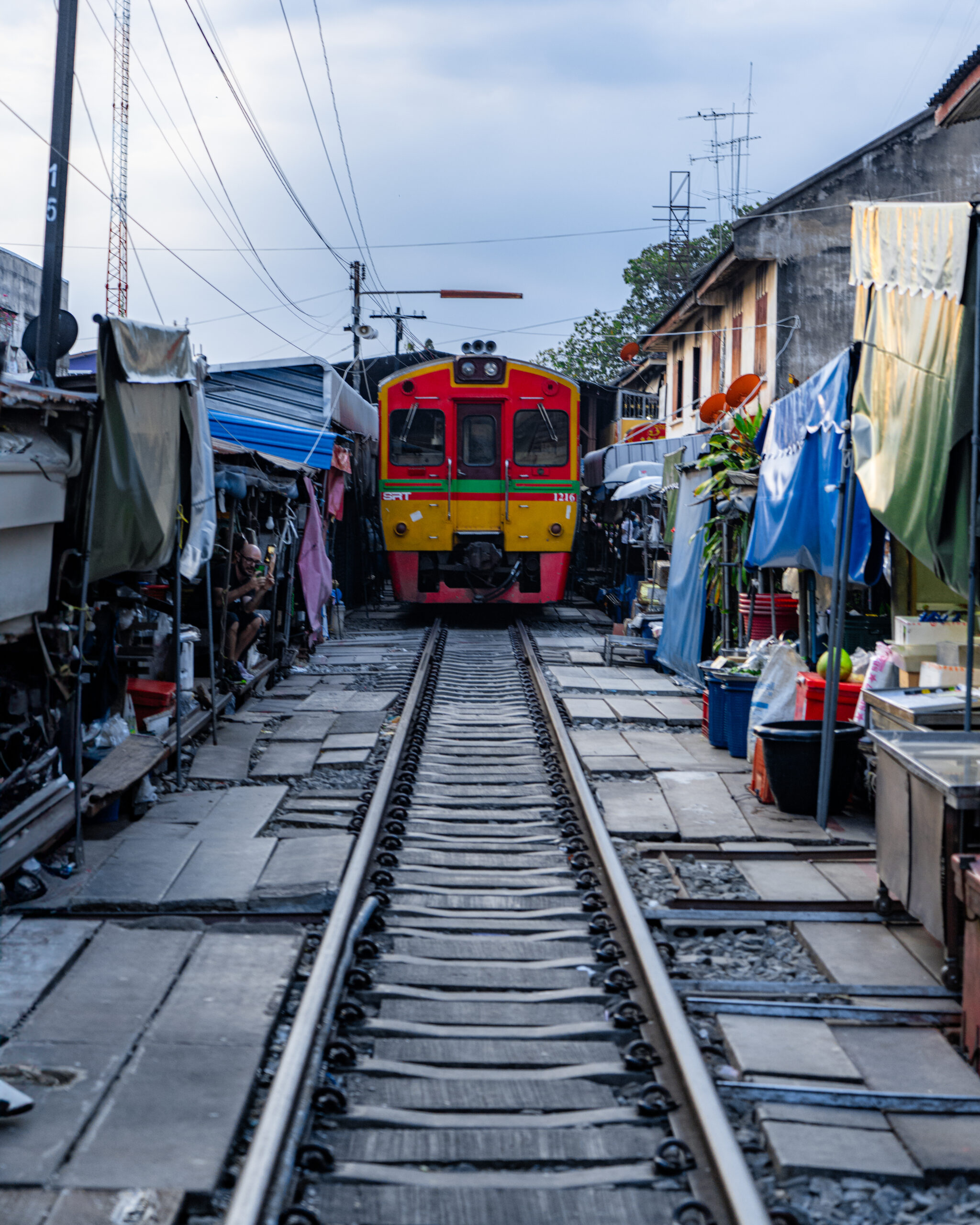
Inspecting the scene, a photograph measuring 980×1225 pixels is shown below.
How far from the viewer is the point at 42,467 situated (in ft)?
19.2

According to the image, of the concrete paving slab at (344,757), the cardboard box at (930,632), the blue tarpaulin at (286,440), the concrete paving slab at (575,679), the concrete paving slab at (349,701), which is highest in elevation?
the blue tarpaulin at (286,440)

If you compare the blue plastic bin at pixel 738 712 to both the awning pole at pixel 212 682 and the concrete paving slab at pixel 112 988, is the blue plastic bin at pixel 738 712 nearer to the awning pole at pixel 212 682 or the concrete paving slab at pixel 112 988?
the awning pole at pixel 212 682

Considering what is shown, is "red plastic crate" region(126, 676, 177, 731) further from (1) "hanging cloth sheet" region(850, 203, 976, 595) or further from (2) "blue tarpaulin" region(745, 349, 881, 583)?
(1) "hanging cloth sheet" region(850, 203, 976, 595)

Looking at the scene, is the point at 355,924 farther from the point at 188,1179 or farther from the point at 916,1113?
the point at 916,1113

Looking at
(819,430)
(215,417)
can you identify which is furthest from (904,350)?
(215,417)

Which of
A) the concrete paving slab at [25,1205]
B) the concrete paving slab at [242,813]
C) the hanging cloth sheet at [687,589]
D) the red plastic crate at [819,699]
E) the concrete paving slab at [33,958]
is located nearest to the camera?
the concrete paving slab at [25,1205]

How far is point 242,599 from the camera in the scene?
10.8 m

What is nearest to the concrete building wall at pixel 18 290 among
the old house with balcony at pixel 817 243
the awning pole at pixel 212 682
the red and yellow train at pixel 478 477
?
the red and yellow train at pixel 478 477

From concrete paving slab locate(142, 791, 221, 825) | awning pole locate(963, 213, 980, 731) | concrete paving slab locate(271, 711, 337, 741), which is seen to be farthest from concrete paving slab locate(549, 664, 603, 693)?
awning pole locate(963, 213, 980, 731)

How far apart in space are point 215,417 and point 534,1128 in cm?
1067

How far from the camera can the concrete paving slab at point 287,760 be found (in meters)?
8.30

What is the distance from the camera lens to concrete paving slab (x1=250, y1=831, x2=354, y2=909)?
18.0 ft

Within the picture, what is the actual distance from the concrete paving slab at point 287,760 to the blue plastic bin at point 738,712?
3078 mm

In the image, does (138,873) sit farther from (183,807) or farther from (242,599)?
(242,599)
